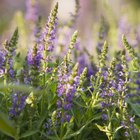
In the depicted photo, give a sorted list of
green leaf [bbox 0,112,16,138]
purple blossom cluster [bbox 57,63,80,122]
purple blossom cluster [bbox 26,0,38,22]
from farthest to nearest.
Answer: purple blossom cluster [bbox 26,0,38,22], purple blossom cluster [bbox 57,63,80,122], green leaf [bbox 0,112,16,138]

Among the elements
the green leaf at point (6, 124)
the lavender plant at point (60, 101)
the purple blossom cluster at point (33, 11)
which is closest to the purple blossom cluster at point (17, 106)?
the lavender plant at point (60, 101)

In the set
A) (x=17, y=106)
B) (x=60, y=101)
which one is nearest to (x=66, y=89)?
(x=60, y=101)

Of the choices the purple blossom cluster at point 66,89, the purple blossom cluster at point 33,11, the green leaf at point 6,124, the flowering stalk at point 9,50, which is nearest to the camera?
the green leaf at point 6,124

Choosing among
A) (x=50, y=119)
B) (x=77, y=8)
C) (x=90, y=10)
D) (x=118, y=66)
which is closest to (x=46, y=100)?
(x=50, y=119)

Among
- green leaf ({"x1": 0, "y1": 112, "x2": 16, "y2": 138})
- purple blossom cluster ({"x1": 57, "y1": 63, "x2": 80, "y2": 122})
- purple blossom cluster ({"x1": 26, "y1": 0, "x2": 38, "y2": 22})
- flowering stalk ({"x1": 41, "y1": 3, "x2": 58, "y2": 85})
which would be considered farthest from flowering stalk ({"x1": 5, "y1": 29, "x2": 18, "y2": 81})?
purple blossom cluster ({"x1": 26, "y1": 0, "x2": 38, "y2": 22})

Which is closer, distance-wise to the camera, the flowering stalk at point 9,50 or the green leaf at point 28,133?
the green leaf at point 28,133

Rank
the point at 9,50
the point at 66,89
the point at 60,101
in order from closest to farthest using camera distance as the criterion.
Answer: the point at 66,89 → the point at 60,101 → the point at 9,50

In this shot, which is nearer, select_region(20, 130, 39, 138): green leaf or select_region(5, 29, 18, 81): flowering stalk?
select_region(20, 130, 39, 138): green leaf

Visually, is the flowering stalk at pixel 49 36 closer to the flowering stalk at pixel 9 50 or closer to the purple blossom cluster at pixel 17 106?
the flowering stalk at pixel 9 50

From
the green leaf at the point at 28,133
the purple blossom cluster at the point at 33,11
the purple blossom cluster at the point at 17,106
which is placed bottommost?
the green leaf at the point at 28,133

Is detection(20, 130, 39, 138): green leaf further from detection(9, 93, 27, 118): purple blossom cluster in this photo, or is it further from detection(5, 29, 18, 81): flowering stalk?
detection(5, 29, 18, 81): flowering stalk

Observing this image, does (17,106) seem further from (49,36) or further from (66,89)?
(49,36)

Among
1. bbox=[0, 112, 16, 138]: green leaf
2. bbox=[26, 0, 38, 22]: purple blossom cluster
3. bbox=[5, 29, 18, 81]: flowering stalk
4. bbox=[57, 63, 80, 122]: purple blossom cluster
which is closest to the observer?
bbox=[0, 112, 16, 138]: green leaf

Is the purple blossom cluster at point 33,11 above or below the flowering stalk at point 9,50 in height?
above
